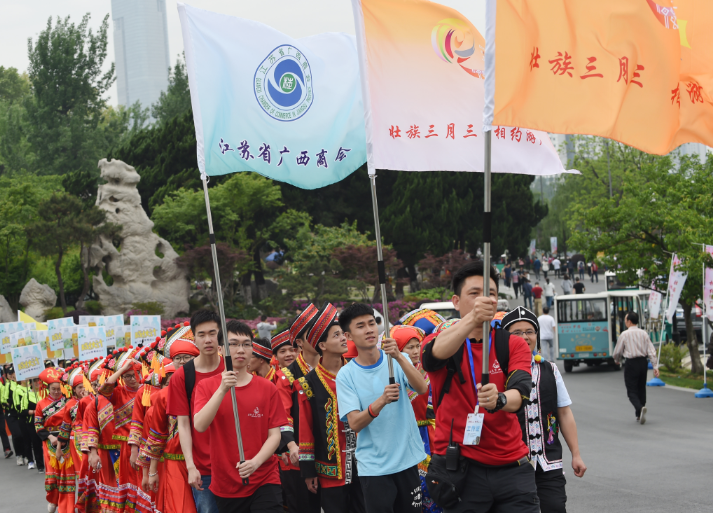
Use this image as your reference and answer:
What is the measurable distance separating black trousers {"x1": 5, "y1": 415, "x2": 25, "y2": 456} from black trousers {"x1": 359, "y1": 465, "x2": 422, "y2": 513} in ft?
40.0

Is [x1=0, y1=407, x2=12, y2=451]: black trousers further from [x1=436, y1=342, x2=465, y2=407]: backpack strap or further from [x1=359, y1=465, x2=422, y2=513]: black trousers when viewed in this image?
[x1=436, y1=342, x2=465, y2=407]: backpack strap

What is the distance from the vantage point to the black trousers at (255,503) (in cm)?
543

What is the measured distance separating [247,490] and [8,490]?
28.8 feet

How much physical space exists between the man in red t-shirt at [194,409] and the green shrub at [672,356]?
17155mm

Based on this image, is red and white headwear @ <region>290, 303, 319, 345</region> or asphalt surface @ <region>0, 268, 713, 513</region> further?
asphalt surface @ <region>0, 268, 713, 513</region>

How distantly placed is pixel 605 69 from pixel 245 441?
322cm

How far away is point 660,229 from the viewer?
2003 centimetres

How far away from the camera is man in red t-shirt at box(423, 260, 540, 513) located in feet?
14.1

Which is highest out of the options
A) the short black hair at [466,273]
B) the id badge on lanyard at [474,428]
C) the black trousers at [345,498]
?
the short black hair at [466,273]

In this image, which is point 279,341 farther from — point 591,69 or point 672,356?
point 672,356

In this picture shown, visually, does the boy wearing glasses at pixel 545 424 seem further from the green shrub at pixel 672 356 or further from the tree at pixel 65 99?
the tree at pixel 65 99

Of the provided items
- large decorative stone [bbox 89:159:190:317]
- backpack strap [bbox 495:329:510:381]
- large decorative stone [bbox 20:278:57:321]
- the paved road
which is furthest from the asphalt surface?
large decorative stone [bbox 20:278:57:321]

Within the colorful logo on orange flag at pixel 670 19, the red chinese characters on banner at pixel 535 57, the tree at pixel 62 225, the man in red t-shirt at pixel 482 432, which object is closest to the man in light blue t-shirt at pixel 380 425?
the man in red t-shirt at pixel 482 432

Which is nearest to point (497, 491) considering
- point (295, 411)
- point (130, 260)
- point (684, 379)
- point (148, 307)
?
point (295, 411)
